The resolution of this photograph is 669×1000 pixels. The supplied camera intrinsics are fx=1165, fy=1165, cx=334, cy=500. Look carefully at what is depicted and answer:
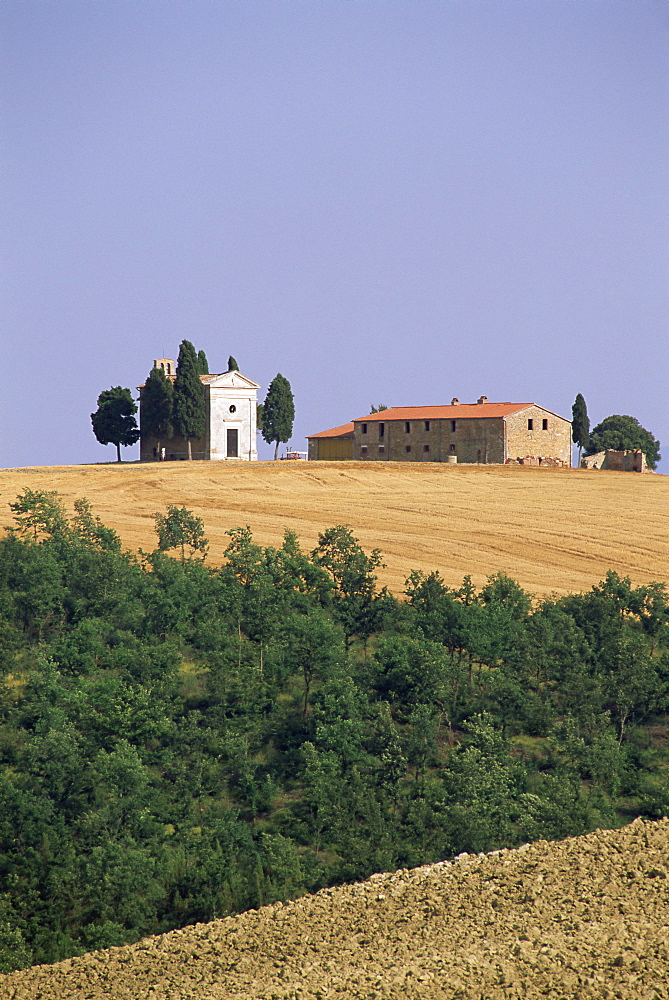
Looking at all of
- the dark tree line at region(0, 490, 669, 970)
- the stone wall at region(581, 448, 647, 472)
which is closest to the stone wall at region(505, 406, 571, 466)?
the stone wall at region(581, 448, 647, 472)

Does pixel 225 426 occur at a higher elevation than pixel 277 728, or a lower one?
higher

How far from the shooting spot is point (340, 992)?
14438mm

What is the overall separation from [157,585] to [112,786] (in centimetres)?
989

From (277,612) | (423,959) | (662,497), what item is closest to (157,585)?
(277,612)

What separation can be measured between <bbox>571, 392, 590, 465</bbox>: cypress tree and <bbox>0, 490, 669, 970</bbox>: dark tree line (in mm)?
41798

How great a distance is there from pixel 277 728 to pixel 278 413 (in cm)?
5267

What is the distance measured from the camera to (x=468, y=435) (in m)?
64.6

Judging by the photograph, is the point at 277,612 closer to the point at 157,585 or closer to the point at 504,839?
the point at 157,585

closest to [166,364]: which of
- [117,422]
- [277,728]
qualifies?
[117,422]

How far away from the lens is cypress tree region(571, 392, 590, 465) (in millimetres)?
74688

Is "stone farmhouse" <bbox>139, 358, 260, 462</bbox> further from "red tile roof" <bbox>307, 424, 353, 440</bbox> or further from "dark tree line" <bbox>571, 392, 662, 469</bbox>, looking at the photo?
"dark tree line" <bbox>571, 392, 662, 469</bbox>

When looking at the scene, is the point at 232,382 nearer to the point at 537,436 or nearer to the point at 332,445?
the point at 332,445

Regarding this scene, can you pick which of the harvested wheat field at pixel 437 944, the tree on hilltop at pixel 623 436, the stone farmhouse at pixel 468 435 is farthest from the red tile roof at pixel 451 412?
the harvested wheat field at pixel 437 944

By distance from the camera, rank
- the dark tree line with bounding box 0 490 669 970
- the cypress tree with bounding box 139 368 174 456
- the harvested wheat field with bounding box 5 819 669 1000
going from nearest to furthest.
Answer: the harvested wheat field with bounding box 5 819 669 1000 < the dark tree line with bounding box 0 490 669 970 < the cypress tree with bounding box 139 368 174 456
